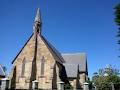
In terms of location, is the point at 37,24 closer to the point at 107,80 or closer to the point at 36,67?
the point at 36,67

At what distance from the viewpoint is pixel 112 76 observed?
158ft

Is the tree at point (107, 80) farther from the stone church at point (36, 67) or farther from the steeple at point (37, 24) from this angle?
the steeple at point (37, 24)

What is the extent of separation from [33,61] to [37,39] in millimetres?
4702

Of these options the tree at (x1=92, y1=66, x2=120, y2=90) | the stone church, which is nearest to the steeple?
the stone church

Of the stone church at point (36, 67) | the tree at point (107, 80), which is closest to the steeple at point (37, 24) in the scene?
the stone church at point (36, 67)

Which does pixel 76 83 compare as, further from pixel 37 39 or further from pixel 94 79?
pixel 37 39

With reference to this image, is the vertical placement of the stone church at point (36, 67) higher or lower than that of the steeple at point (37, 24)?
lower

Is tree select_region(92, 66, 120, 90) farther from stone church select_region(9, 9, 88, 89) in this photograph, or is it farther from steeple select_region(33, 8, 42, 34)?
steeple select_region(33, 8, 42, 34)

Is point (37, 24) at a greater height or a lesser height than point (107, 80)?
greater

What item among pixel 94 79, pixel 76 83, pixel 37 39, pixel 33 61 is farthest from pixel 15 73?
pixel 94 79

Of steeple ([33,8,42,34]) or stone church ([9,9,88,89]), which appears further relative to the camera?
steeple ([33,8,42,34])

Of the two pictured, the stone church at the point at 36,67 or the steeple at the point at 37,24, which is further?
the steeple at the point at 37,24

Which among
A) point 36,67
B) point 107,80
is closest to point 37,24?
point 36,67

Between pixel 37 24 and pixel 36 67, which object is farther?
pixel 37 24
